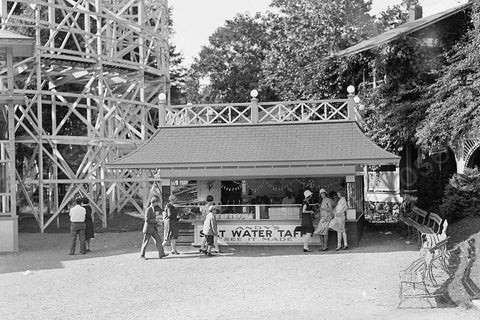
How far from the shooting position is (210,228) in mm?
17906

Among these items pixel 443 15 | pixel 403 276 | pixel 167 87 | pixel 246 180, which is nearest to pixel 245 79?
pixel 167 87

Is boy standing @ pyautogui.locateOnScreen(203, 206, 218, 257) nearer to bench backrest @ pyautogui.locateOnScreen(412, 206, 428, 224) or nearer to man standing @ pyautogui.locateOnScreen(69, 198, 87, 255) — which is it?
man standing @ pyautogui.locateOnScreen(69, 198, 87, 255)

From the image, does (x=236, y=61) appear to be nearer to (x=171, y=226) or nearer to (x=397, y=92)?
(x=397, y=92)

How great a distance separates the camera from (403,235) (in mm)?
20797

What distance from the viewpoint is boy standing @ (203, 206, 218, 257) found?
1791cm

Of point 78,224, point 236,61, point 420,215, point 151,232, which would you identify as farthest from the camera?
point 236,61

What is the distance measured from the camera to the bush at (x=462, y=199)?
2050cm

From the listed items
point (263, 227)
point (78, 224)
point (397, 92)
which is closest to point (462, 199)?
point (263, 227)

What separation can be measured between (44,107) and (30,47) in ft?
40.8

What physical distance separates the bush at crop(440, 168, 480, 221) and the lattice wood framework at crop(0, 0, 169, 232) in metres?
12.5

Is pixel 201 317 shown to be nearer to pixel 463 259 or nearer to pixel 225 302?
pixel 225 302

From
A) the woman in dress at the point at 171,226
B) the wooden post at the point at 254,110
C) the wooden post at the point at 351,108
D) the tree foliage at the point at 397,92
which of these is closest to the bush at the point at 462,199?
the tree foliage at the point at 397,92

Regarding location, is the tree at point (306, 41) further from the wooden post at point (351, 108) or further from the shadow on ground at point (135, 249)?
the shadow on ground at point (135, 249)

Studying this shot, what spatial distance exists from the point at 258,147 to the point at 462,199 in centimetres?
645
